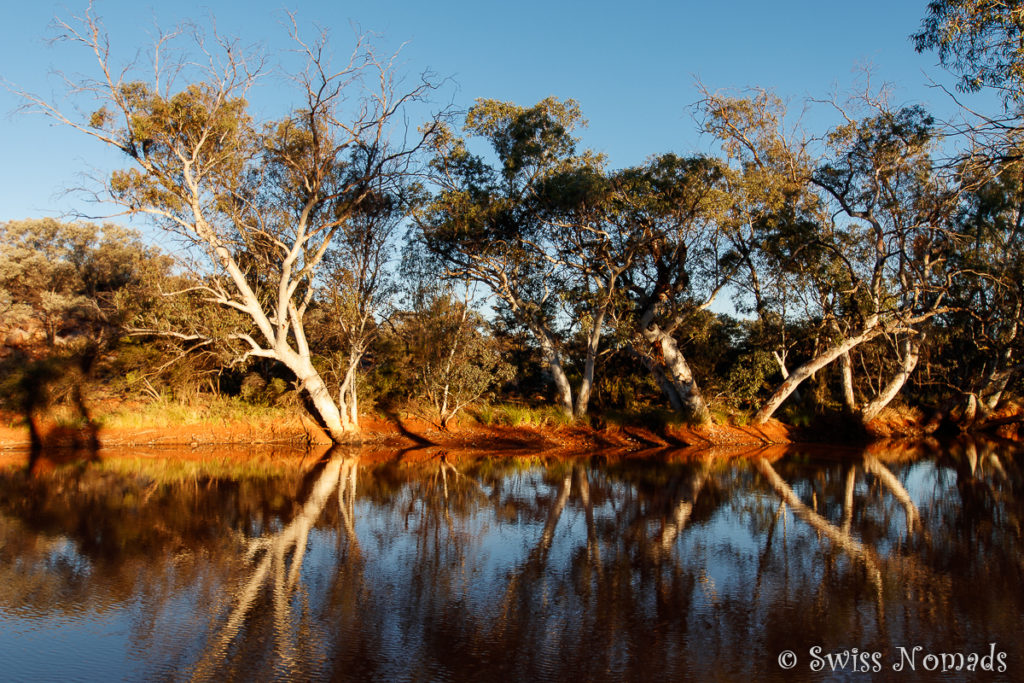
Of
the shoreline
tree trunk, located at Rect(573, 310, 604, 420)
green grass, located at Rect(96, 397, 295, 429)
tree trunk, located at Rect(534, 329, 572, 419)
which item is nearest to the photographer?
the shoreline

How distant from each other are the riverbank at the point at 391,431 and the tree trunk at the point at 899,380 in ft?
1.60

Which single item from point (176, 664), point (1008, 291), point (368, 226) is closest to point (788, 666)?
point (176, 664)

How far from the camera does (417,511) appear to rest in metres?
11.6

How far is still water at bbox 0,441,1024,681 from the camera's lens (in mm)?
5715

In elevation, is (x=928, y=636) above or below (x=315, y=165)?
below

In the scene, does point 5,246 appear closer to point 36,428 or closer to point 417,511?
point 36,428

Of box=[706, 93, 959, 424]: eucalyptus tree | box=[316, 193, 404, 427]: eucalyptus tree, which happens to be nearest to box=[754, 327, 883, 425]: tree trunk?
box=[706, 93, 959, 424]: eucalyptus tree

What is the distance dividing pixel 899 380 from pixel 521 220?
43.7 ft

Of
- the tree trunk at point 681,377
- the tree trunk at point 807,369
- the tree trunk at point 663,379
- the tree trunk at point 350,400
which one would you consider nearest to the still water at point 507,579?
the tree trunk at point 350,400

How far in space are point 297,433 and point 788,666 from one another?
18.2 meters

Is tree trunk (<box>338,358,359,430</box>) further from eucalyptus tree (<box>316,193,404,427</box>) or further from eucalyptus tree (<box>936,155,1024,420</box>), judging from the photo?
eucalyptus tree (<box>936,155,1024,420</box>)

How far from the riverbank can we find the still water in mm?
5917

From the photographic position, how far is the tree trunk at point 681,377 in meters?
22.9

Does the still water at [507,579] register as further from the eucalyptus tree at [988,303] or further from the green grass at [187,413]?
the eucalyptus tree at [988,303]
